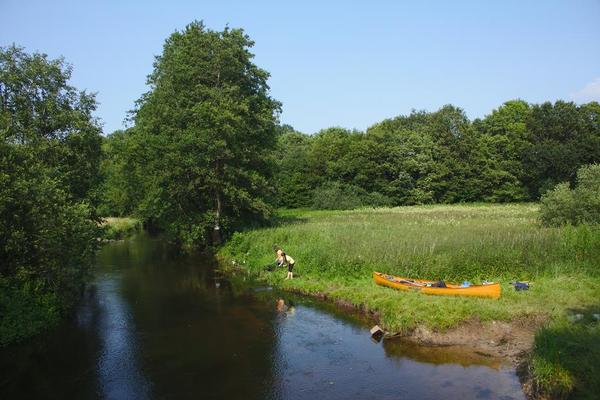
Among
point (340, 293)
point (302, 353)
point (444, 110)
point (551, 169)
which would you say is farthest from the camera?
point (444, 110)

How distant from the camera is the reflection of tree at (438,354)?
52.6 ft

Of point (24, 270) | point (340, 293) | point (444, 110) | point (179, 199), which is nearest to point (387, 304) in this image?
point (340, 293)

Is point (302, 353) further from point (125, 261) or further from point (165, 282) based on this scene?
point (125, 261)

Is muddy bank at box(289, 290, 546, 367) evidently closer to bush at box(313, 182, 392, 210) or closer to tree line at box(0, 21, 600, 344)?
tree line at box(0, 21, 600, 344)

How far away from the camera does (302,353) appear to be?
691 inches

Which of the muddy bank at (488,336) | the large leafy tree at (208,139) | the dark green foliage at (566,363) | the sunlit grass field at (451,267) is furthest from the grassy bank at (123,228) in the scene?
the dark green foliage at (566,363)

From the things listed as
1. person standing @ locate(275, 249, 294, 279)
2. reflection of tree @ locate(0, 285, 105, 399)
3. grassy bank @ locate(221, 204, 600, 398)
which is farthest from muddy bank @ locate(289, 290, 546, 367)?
reflection of tree @ locate(0, 285, 105, 399)

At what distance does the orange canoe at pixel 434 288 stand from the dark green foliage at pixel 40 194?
14307mm

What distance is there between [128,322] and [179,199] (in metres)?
19.1

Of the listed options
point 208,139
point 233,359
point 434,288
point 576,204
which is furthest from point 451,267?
point 208,139

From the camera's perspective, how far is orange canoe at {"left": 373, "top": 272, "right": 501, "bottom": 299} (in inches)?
765

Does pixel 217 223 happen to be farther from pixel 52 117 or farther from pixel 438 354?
pixel 438 354

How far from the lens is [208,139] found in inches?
1414

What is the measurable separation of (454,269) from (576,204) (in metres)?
13.7
